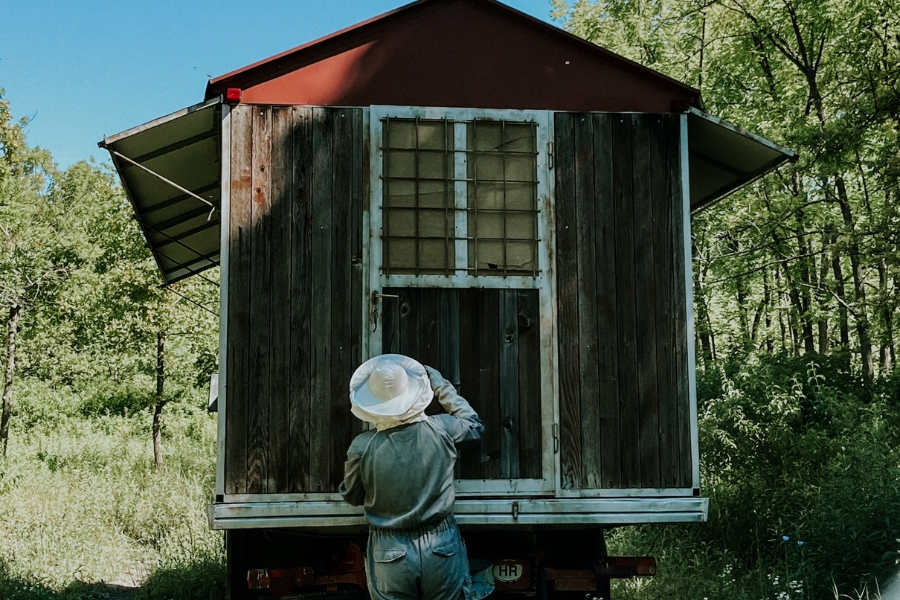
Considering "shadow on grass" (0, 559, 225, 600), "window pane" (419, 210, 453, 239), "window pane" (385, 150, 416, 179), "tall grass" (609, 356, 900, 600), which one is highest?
"window pane" (385, 150, 416, 179)

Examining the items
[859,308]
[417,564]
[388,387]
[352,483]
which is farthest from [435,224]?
[859,308]

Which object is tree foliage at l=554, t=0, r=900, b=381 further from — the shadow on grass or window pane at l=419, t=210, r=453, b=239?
the shadow on grass

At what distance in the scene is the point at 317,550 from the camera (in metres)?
5.15

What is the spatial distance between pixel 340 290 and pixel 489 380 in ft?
3.23

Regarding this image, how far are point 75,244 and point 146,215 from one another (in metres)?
7.42

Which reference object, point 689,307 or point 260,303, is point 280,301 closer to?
point 260,303

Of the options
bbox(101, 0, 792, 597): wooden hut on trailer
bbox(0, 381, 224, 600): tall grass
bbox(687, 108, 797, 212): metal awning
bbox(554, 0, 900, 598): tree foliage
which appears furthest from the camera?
bbox(0, 381, 224, 600): tall grass

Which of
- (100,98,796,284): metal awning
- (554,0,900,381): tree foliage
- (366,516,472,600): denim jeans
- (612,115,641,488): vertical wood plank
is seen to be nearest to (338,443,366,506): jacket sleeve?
(366,516,472,600): denim jeans

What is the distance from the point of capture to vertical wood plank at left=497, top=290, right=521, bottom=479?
4.78 metres

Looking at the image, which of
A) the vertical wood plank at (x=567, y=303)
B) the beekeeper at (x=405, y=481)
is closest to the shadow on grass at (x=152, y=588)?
the beekeeper at (x=405, y=481)

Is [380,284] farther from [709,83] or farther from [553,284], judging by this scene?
[709,83]

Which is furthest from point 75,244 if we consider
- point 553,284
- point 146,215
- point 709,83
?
point 709,83

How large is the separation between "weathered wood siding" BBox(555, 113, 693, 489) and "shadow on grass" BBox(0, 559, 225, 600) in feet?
12.7

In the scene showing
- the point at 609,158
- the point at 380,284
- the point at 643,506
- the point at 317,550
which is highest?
the point at 609,158
